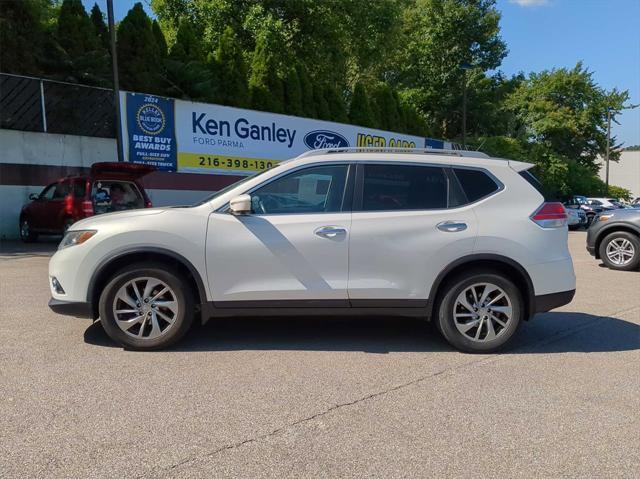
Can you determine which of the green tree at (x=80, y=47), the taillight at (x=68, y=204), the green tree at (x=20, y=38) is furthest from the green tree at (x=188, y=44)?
the taillight at (x=68, y=204)

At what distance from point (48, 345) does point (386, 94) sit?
83.9ft

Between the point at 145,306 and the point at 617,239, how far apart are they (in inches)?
376

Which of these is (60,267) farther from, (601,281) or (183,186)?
(183,186)

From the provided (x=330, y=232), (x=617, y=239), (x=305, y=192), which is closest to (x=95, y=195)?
(x=305, y=192)

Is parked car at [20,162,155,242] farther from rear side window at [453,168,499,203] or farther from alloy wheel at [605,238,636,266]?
alloy wheel at [605,238,636,266]

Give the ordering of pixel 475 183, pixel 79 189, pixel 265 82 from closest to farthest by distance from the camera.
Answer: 1. pixel 475 183
2. pixel 79 189
3. pixel 265 82

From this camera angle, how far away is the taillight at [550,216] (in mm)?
4977

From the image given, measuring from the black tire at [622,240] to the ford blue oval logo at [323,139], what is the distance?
1256 cm

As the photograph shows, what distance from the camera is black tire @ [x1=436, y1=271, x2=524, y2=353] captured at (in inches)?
194

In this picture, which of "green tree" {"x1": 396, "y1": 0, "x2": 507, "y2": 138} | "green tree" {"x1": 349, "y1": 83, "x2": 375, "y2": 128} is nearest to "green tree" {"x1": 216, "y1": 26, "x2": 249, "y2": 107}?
"green tree" {"x1": 349, "y1": 83, "x2": 375, "y2": 128}

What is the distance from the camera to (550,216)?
5023 millimetres

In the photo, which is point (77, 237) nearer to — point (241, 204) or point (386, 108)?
point (241, 204)

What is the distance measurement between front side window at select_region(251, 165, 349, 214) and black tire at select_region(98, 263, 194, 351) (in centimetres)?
94

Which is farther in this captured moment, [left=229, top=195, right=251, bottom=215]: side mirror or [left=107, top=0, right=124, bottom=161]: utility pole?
[left=107, top=0, right=124, bottom=161]: utility pole
